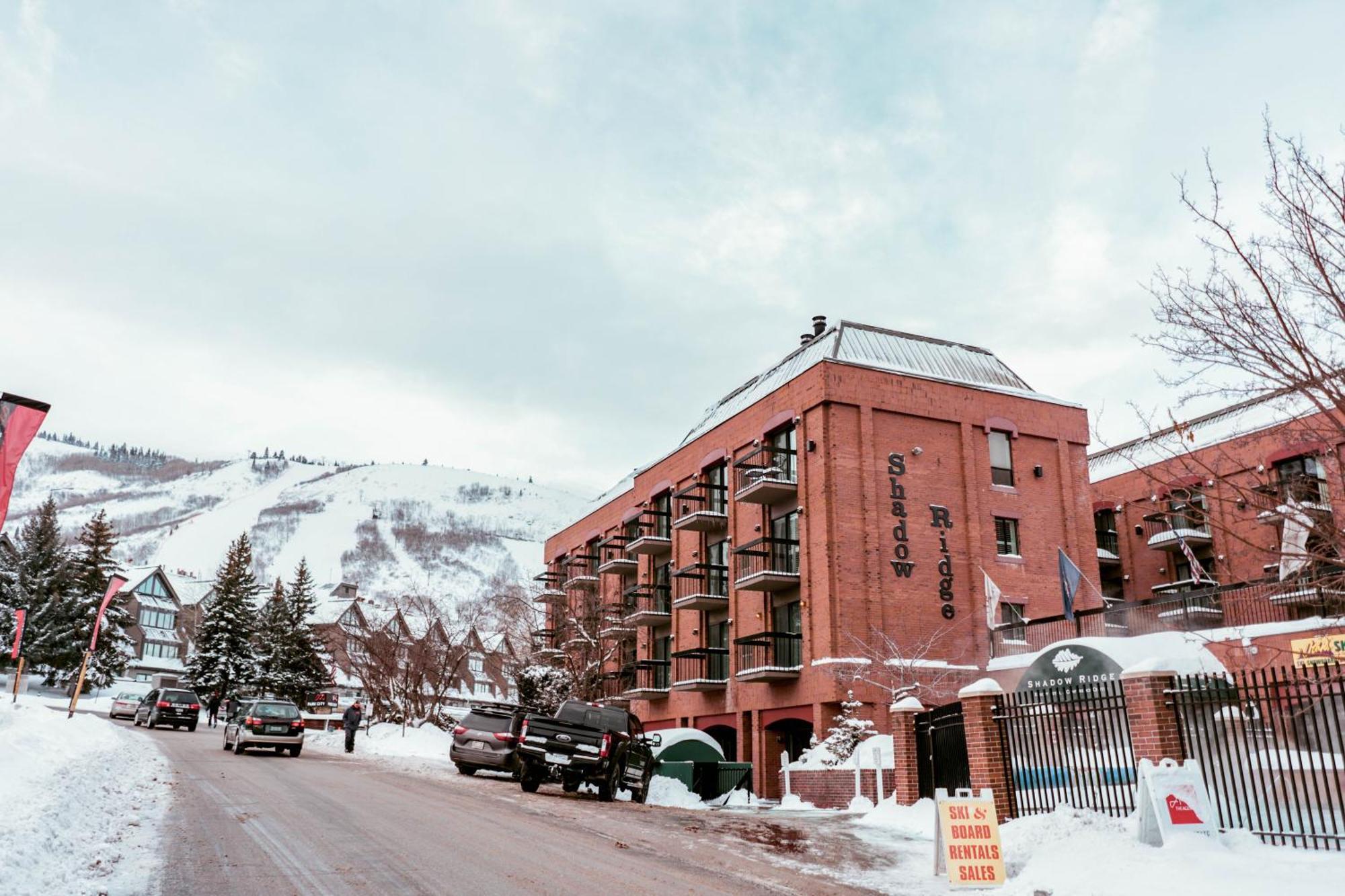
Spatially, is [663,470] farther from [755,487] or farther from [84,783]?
[84,783]

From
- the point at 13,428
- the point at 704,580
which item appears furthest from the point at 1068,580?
the point at 13,428

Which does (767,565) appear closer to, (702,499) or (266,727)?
(702,499)

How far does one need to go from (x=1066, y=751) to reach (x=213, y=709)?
5869 cm

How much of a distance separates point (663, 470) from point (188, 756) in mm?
21606

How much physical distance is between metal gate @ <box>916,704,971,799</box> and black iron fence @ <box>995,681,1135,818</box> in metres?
0.80

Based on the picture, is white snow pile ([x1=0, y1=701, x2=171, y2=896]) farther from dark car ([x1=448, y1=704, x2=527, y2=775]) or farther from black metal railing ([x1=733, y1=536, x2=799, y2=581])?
Result: black metal railing ([x1=733, y1=536, x2=799, y2=581])

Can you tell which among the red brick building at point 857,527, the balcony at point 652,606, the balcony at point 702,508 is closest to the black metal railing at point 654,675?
the balcony at point 652,606

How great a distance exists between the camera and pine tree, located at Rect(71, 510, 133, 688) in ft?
200

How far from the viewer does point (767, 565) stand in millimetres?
32469

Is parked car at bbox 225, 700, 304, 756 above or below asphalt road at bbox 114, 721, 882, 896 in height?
above

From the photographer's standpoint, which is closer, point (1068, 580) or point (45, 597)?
point (1068, 580)

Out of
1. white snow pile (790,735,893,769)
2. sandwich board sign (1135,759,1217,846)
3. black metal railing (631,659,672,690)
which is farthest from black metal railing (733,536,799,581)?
sandwich board sign (1135,759,1217,846)

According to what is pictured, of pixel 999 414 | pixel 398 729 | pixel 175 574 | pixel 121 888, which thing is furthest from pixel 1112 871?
pixel 175 574

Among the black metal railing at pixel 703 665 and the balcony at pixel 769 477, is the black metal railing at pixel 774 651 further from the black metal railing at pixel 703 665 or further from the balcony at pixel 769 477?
the balcony at pixel 769 477
